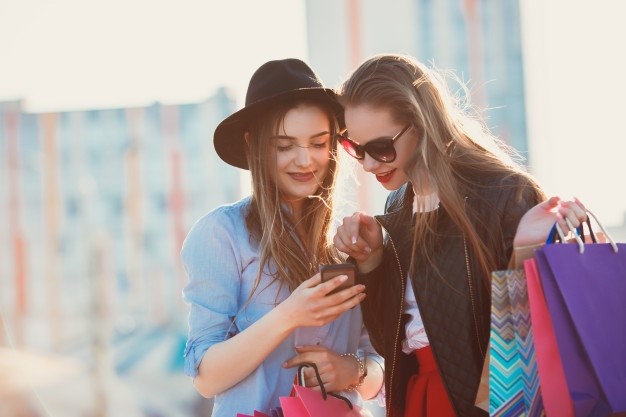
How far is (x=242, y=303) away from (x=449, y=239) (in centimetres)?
57

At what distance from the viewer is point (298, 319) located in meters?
2.05

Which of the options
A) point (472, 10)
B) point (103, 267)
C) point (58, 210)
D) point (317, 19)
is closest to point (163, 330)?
point (103, 267)

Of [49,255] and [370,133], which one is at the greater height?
[370,133]

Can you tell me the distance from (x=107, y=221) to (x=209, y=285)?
36.0 m

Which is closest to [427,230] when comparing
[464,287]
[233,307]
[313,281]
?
[464,287]

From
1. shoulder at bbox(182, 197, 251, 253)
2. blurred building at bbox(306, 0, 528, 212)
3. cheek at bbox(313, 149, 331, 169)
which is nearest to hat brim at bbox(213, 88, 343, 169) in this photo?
cheek at bbox(313, 149, 331, 169)

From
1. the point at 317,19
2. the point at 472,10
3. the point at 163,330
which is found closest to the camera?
the point at 317,19

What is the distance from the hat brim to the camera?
234cm

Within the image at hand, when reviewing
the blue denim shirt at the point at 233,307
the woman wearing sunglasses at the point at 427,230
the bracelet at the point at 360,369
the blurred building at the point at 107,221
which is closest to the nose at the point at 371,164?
the woman wearing sunglasses at the point at 427,230

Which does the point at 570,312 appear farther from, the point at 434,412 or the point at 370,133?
the point at 370,133

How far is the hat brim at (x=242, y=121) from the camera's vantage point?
7.69 feet

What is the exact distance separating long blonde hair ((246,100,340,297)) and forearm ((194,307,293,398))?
0.61 ft

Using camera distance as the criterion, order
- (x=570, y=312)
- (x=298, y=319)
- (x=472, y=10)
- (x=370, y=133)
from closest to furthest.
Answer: (x=570, y=312), (x=298, y=319), (x=370, y=133), (x=472, y=10)

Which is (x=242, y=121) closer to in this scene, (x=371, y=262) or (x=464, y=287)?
(x=371, y=262)
